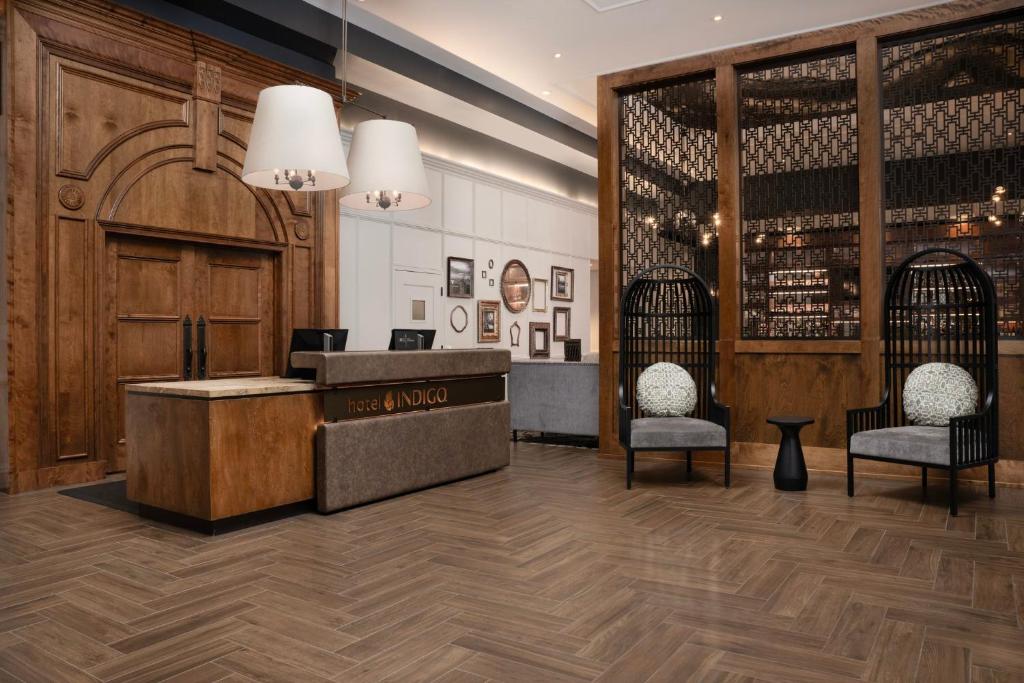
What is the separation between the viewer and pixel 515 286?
10367 mm

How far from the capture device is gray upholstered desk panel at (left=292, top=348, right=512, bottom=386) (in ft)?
13.8

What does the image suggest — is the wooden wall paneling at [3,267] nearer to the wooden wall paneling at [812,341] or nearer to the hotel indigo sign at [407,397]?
the hotel indigo sign at [407,397]

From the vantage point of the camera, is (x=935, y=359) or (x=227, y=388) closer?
(x=227, y=388)

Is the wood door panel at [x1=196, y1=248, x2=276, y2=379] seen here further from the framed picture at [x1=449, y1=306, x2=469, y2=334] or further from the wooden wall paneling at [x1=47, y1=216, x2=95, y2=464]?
the framed picture at [x1=449, y1=306, x2=469, y2=334]

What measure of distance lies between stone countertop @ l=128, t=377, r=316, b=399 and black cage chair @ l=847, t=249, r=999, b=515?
11.8ft

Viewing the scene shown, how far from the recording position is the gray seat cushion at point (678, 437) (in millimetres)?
4961

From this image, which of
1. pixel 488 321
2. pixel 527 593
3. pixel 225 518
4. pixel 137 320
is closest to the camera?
pixel 527 593

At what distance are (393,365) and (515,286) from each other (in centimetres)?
590

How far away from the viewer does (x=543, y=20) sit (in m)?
6.79

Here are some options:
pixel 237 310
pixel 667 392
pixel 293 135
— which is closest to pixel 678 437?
pixel 667 392

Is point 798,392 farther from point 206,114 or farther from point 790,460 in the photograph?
point 206,114

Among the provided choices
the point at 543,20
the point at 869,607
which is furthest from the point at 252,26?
the point at 869,607

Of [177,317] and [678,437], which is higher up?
[177,317]

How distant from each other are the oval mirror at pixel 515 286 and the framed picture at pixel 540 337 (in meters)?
0.43
